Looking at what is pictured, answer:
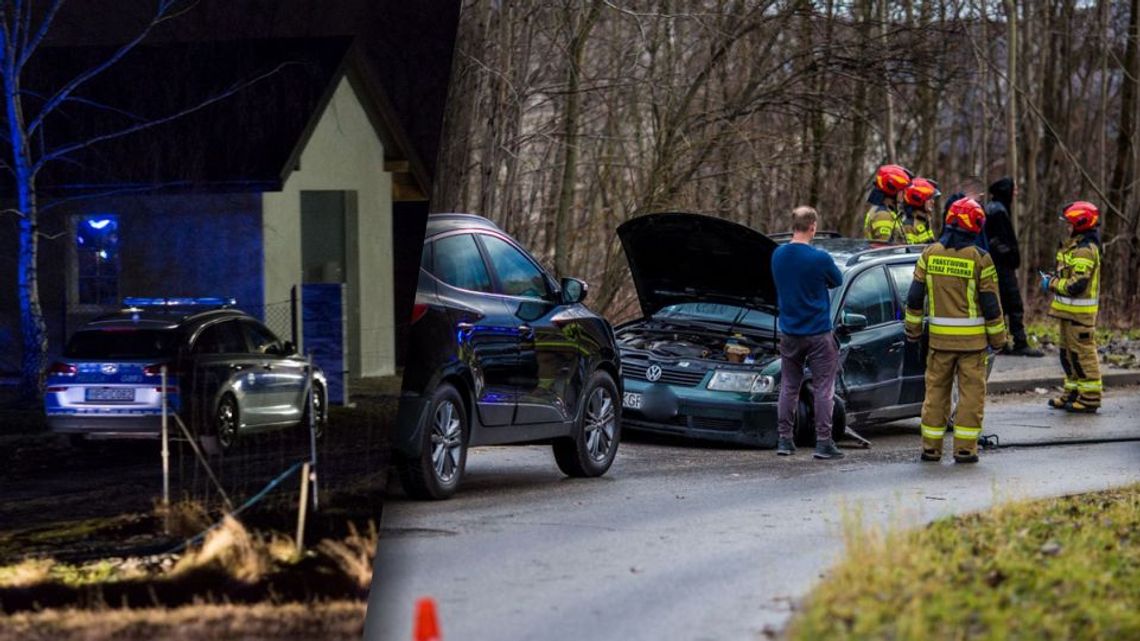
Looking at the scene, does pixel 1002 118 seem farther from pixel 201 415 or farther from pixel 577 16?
pixel 201 415

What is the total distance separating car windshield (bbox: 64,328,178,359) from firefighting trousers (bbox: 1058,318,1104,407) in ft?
44.7

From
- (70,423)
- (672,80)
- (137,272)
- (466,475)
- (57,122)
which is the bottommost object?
(466,475)

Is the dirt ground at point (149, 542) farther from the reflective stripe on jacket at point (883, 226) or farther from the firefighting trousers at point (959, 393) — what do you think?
the reflective stripe on jacket at point (883, 226)

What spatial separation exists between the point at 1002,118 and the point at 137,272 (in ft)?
109

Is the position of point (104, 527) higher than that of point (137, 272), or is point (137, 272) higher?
point (137, 272)

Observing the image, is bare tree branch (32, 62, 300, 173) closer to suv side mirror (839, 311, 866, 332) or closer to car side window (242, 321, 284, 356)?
car side window (242, 321, 284, 356)

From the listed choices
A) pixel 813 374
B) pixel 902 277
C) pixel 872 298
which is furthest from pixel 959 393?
pixel 902 277

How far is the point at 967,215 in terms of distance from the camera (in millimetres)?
11648

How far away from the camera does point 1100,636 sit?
217 inches

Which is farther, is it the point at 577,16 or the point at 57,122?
the point at 577,16

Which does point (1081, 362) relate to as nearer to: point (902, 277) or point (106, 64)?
point (902, 277)

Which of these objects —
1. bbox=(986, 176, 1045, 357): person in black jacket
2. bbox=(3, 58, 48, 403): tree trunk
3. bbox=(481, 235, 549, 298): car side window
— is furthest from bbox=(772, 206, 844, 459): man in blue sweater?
bbox=(3, 58, 48, 403): tree trunk

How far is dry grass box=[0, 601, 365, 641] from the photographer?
151 inches

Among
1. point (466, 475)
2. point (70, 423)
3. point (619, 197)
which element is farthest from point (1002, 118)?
point (70, 423)
